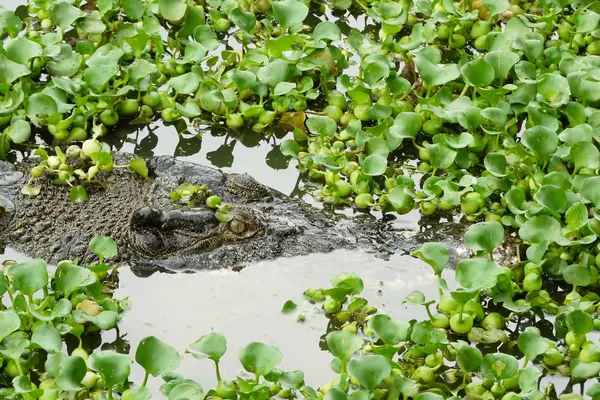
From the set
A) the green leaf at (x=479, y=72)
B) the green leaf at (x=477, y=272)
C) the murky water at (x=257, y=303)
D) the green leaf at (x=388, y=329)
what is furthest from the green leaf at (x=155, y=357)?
the green leaf at (x=479, y=72)

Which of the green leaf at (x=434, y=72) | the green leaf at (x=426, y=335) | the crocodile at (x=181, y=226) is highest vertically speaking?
the green leaf at (x=434, y=72)

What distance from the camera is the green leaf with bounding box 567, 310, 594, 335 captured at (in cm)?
371

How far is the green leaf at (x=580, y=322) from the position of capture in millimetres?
3713

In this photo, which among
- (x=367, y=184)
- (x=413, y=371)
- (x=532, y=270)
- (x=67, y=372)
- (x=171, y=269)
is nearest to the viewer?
(x=67, y=372)

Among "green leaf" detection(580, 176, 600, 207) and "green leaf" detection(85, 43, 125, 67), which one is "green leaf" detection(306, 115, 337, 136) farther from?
"green leaf" detection(580, 176, 600, 207)

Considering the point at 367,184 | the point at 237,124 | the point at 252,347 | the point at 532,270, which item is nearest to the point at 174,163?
the point at 237,124

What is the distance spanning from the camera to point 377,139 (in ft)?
15.6

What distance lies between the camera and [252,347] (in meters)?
3.51

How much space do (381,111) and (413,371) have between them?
5.19 feet

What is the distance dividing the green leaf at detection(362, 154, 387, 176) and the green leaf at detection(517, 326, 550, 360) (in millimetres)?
1157

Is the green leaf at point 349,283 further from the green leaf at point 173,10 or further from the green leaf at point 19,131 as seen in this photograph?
the green leaf at point 173,10

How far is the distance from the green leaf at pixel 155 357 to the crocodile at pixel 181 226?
82 cm

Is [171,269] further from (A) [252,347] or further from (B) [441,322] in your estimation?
(B) [441,322]

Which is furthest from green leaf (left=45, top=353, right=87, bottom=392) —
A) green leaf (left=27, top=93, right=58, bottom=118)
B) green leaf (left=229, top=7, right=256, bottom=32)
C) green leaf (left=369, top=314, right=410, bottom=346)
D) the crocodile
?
green leaf (left=229, top=7, right=256, bottom=32)
